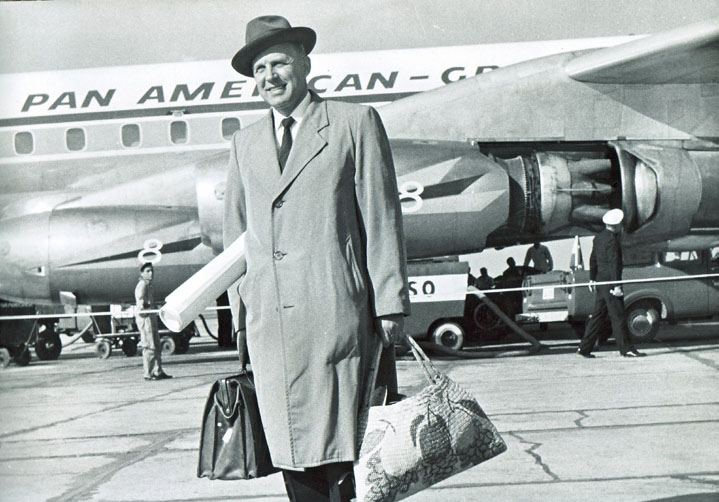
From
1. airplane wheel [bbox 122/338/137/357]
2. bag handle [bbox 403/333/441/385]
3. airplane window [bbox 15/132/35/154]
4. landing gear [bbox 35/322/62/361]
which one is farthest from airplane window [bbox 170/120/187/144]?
bag handle [bbox 403/333/441/385]

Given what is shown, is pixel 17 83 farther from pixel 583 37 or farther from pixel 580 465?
pixel 580 465

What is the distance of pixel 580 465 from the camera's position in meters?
4.21

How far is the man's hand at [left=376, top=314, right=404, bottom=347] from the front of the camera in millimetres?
2818

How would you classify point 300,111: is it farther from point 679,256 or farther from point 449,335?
point 679,256

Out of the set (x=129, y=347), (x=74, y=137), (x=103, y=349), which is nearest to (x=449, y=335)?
(x=74, y=137)

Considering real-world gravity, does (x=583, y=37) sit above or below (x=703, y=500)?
above

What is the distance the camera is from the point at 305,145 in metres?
2.90

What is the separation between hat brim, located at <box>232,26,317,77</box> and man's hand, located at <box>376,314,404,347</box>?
0.91 metres

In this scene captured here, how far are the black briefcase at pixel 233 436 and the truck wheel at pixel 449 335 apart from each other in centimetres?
763

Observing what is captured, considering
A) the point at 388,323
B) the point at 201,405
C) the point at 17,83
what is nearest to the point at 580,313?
the point at 201,405

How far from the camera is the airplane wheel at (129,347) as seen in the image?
14.1m

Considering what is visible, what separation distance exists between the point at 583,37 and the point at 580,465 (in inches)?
314

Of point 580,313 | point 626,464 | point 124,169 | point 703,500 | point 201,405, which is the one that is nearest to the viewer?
point 703,500

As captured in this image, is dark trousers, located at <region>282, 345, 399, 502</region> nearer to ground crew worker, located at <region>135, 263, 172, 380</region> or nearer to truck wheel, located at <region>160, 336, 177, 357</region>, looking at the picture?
ground crew worker, located at <region>135, 263, 172, 380</region>
